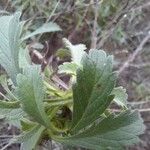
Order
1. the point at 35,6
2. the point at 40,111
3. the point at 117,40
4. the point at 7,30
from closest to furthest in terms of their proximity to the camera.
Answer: the point at 40,111
the point at 7,30
the point at 35,6
the point at 117,40

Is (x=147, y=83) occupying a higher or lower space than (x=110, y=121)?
higher

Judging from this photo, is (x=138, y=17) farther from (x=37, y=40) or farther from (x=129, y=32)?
(x=37, y=40)

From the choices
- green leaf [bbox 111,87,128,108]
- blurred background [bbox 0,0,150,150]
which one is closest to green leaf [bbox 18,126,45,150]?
green leaf [bbox 111,87,128,108]

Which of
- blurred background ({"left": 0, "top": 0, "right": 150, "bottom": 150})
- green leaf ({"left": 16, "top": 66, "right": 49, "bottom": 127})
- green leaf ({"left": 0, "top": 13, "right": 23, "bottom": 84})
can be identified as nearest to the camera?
green leaf ({"left": 16, "top": 66, "right": 49, "bottom": 127})

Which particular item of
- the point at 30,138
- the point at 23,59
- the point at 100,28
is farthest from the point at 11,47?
the point at 100,28

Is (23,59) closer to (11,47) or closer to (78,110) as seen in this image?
(11,47)

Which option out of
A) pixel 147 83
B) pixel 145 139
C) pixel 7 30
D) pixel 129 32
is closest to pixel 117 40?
pixel 129 32

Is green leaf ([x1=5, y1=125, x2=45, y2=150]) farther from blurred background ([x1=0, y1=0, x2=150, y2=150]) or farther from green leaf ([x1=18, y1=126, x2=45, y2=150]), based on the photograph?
blurred background ([x1=0, y1=0, x2=150, y2=150])
